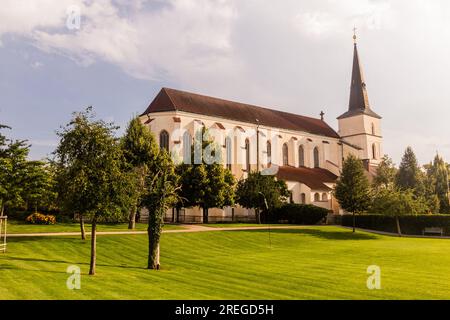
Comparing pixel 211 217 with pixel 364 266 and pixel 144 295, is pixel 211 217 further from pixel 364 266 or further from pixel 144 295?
pixel 144 295

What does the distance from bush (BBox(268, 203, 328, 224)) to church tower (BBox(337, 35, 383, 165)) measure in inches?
1284

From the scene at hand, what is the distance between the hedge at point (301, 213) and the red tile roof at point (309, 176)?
620cm

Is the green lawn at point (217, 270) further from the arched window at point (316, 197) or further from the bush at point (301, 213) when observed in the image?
the arched window at point (316, 197)

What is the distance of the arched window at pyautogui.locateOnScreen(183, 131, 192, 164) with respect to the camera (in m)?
45.9

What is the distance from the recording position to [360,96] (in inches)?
3142

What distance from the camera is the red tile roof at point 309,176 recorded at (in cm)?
5828

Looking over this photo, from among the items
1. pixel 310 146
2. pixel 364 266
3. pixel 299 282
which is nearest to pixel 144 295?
pixel 299 282

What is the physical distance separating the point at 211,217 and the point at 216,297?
123ft

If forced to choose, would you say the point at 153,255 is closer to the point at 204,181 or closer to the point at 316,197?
the point at 204,181

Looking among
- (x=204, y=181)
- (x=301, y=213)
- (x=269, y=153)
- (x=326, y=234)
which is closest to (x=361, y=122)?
(x=269, y=153)

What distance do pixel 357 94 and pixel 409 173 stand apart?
18807 mm

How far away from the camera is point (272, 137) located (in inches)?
2472
